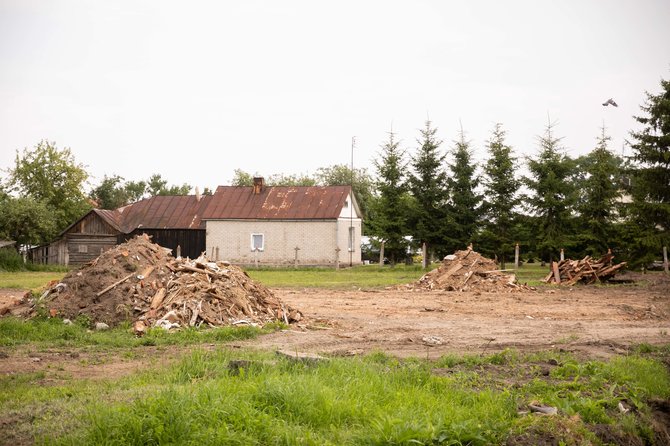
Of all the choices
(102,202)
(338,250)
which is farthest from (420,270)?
(102,202)

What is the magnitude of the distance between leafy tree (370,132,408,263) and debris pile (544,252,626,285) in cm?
1320

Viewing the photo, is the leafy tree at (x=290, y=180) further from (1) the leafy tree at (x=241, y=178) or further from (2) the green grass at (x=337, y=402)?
(2) the green grass at (x=337, y=402)

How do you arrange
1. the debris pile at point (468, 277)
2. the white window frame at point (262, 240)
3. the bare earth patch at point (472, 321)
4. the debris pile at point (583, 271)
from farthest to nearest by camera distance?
the white window frame at point (262, 240) < the debris pile at point (583, 271) < the debris pile at point (468, 277) < the bare earth patch at point (472, 321)

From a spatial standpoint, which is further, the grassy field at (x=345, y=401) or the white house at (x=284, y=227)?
the white house at (x=284, y=227)

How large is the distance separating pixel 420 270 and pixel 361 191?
137 feet

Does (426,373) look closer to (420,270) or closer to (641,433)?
(641,433)

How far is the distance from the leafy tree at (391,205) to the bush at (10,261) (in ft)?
73.4

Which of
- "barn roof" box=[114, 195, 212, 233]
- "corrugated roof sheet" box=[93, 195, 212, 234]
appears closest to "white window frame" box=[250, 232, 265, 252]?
"corrugated roof sheet" box=[93, 195, 212, 234]

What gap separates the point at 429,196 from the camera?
139 feet

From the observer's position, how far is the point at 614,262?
36.2m

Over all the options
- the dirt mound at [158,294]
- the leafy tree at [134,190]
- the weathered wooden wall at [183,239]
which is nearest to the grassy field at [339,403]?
the dirt mound at [158,294]

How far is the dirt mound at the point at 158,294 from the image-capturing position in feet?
49.1

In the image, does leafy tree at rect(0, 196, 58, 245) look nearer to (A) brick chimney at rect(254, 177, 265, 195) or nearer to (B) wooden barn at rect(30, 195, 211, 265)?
(B) wooden barn at rect(30, 195, 211, 265)

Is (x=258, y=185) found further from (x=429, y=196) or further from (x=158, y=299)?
(x=158, y=299)
